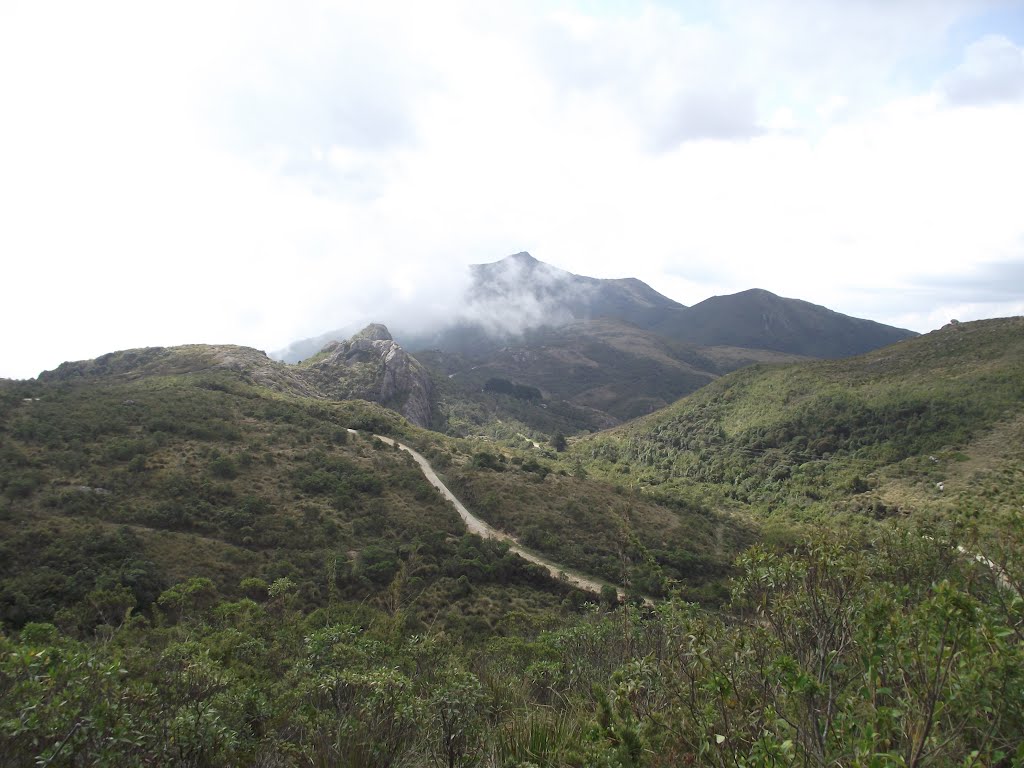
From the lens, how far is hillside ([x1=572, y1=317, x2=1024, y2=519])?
59281mm

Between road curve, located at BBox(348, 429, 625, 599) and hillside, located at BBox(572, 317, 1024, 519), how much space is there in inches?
1128

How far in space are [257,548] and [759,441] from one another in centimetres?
8418

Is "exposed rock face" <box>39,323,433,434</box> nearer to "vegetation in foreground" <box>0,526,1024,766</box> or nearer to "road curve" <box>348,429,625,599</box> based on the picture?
"road curve" <box>348,429,625,599</box>

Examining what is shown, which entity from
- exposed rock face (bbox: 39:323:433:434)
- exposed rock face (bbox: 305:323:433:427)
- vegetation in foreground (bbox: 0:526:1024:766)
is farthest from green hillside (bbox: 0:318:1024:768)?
exposed rock face (bbox: 305:323:433:427)

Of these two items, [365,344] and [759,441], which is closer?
[759,441]

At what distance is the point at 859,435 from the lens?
7638 centimetres

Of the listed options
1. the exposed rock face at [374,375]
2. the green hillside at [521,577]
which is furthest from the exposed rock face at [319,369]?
the green hillside at [521,577]

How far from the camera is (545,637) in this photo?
83.6 ft

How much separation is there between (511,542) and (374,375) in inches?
4281

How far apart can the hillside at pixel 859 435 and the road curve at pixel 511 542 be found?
28.6 meters

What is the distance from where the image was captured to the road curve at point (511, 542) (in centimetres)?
4759

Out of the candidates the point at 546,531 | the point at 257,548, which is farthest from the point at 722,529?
the point at 257,548

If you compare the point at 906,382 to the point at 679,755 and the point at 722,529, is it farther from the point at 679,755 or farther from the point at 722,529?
the point at 679,755

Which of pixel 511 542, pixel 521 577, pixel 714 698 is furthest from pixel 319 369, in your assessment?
pixel 714 698
